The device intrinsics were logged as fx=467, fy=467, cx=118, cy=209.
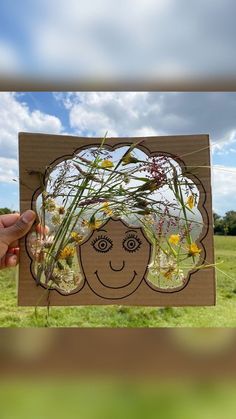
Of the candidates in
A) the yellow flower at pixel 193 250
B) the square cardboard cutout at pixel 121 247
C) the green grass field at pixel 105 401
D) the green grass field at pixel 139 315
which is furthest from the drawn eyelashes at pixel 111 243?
the green grass field at pixel 139 315

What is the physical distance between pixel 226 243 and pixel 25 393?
2.42 ft

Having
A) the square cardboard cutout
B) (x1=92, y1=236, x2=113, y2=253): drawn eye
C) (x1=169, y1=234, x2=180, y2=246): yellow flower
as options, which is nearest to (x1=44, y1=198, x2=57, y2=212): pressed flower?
the square cardboard cutout

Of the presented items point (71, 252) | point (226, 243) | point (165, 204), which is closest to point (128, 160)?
point (165, 204)

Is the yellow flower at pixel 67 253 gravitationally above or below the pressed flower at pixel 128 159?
below

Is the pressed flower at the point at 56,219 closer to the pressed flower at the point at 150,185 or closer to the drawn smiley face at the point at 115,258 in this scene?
the drawn smiley face at the point at 115,258

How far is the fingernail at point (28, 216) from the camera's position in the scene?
905mm

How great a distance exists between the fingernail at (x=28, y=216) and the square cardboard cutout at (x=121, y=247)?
0.6 inches

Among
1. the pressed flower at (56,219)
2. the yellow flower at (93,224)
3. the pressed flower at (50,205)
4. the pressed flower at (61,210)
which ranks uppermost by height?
the pressed flower at (50,205)

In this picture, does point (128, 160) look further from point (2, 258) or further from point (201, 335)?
point (201, 335)

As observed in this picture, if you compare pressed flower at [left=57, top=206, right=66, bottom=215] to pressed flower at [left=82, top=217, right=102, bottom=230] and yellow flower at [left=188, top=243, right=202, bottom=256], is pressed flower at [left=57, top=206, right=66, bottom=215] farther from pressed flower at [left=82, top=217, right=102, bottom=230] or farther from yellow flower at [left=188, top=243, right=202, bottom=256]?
yellow flower at [left=188, top=243, right=202, bottom=256]

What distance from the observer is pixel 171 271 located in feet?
3.12

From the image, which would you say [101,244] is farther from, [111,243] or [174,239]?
[174,239]

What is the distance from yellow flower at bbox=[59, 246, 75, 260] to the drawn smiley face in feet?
0.05

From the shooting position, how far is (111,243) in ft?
3.10
